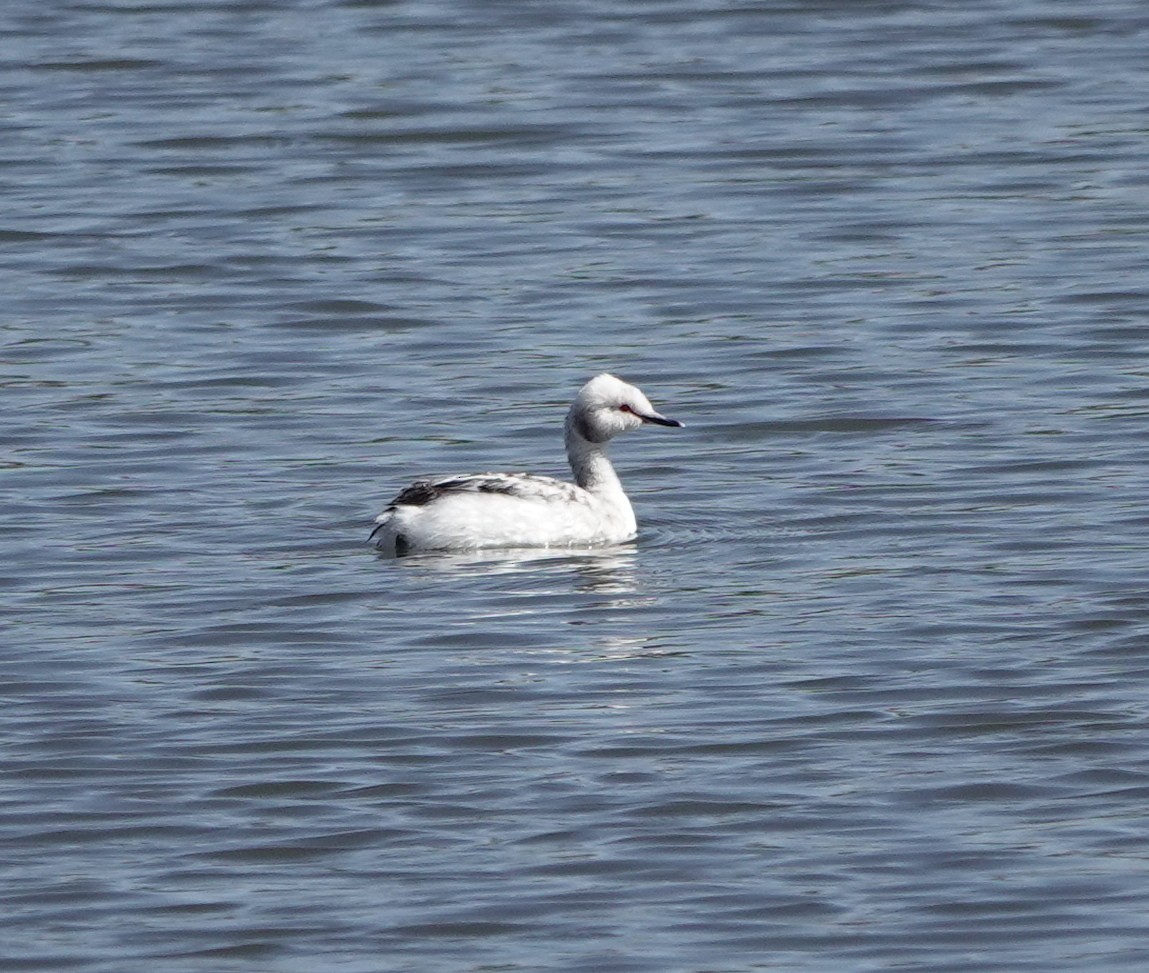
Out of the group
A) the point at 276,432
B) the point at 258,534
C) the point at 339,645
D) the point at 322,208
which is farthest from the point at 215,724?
the point at 322,208

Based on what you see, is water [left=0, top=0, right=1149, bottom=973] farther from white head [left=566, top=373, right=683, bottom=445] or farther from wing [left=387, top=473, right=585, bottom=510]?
white head [left=566, top=373, right=683, bottom=445]

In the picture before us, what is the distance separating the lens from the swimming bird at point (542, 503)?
11945mm

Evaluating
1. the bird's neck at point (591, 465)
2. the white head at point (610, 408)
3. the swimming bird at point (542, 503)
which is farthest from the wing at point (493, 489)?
the white head at point (610, 408)

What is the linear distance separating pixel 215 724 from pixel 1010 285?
328 inches

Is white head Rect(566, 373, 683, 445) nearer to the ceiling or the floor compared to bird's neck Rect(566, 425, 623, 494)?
nearer to the ceiling

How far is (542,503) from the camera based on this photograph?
40.5 feet

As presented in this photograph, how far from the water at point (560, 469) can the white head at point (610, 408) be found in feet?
1.38

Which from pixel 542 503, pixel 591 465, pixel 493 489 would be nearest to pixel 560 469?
pixel 591 465

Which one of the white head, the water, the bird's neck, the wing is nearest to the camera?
the water

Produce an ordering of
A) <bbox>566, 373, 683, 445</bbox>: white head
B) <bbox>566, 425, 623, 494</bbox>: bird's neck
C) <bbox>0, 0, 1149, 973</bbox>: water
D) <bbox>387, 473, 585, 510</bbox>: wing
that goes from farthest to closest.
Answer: <bbox>566, 373, 683, 445</bbox>: white head
<bbox>566, 425, 623, 494</bbox>: bird's neck
<bbox>387, 473, 585, 510</bbox>: wing
<bbox>0, 0, 1149, 973</bbox>: water

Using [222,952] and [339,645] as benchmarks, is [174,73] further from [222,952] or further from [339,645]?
[222,952]

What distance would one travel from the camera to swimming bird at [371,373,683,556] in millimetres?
11945

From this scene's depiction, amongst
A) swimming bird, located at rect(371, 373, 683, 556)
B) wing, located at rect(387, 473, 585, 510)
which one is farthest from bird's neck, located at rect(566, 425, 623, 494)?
wing, located at rect(387, 473, 585, 510)

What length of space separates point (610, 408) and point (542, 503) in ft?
2.47
